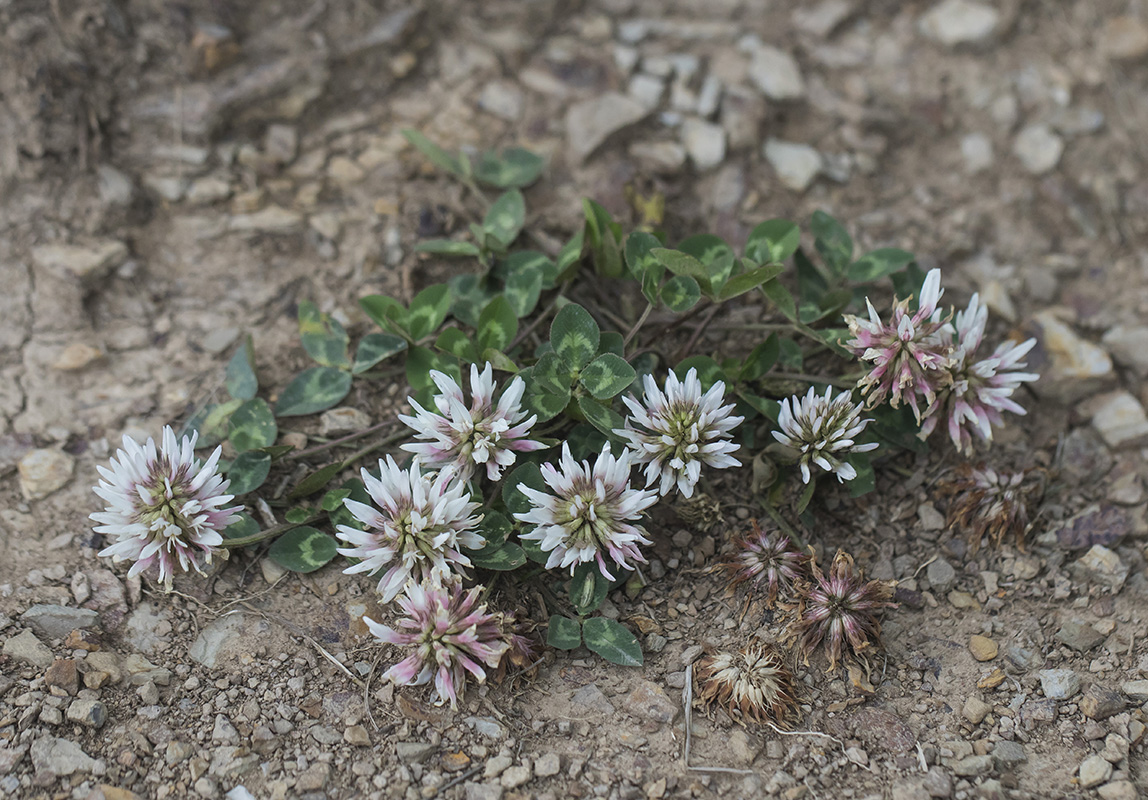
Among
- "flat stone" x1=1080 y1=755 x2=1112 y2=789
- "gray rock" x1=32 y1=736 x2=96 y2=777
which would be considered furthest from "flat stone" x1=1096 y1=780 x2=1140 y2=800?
"gray rock" x1=32 y1=736 x2=96 y2=777

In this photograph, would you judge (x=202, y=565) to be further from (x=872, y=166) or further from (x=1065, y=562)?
(x=872, y=166)

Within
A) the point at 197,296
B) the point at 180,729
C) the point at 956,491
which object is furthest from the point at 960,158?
the point at 180,729

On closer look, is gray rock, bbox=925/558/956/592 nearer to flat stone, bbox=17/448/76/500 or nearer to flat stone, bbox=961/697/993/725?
flat stone, bbox=961/697/993/725

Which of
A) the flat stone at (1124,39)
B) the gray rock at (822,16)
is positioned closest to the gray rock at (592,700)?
the gray rock at (822,16)

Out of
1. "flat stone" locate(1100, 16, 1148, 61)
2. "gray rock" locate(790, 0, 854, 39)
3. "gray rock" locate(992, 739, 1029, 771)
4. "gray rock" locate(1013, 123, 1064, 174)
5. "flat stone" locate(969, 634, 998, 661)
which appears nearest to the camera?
"gray rock" locate(992, 739, 1029, 771)

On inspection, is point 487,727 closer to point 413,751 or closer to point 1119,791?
point 413,751
